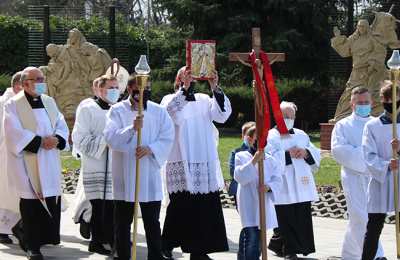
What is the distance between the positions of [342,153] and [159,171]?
5.59 feet

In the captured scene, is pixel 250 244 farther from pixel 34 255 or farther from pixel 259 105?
pixel 34 255

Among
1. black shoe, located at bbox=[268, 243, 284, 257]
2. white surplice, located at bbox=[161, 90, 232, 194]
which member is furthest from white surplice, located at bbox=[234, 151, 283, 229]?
black shoe, located at bbox=[268, 243, 284, 257]

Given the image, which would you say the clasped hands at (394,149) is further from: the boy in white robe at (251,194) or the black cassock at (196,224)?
the black cassock at (196,224)

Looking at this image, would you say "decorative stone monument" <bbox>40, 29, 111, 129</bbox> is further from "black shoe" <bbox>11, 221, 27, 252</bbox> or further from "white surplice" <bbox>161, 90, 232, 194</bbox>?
"white surplice" <bbox>161, 90, 232, 194</bbox>

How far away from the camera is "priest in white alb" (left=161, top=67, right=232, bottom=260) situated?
981 cm

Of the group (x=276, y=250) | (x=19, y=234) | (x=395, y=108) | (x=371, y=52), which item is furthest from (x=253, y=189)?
(x=371, y=52)

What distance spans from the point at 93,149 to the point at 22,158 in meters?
→ 0.78

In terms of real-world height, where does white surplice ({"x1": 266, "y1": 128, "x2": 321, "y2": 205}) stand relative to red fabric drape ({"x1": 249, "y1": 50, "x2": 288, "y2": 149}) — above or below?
below

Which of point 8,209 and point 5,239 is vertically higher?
point 8,209

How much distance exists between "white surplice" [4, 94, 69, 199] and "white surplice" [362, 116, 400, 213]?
321cm

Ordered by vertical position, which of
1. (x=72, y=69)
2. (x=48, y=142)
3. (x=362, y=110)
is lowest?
(x=48, y=142)

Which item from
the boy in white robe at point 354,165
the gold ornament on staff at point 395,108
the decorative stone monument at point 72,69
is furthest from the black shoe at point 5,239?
the decorative stone monument at point 72,69

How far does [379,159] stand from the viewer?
879cm

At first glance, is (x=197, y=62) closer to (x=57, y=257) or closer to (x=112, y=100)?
(x=112, y=100)
